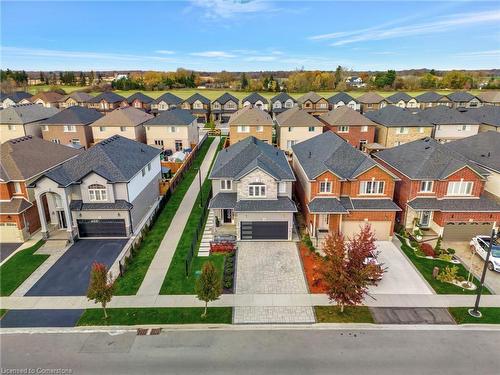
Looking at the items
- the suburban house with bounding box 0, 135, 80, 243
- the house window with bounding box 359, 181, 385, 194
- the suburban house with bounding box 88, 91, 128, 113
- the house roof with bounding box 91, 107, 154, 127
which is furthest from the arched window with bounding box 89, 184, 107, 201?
the suburban house with bounding box 88, 91, 128, 113

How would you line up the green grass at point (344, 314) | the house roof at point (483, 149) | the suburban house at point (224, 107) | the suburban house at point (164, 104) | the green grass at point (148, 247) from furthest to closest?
1. the suburban house at point (224, 107)
2. the suburban house at point (164, 104)
3. the house roof at point (483, 149)
4. the green grass at point (148, 247)
5. the green grass at point (344, 314)

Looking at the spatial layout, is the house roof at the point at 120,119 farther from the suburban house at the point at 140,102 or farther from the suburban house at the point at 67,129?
the suburban house at the point at 140,102

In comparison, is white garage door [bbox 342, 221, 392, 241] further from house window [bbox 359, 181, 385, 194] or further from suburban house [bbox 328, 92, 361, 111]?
suburban house [bbox 328, 92, 361, 111]

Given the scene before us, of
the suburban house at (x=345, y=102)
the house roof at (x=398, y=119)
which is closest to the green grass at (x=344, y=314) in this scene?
the house roof at (x=398, y=119)

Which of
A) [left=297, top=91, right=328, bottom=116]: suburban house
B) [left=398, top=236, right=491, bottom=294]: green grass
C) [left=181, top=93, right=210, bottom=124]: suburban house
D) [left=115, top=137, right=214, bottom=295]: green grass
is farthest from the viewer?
[left=297, top=91, right=328, bottom=116]: suburban house

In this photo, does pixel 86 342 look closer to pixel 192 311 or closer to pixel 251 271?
pixel 192 311
